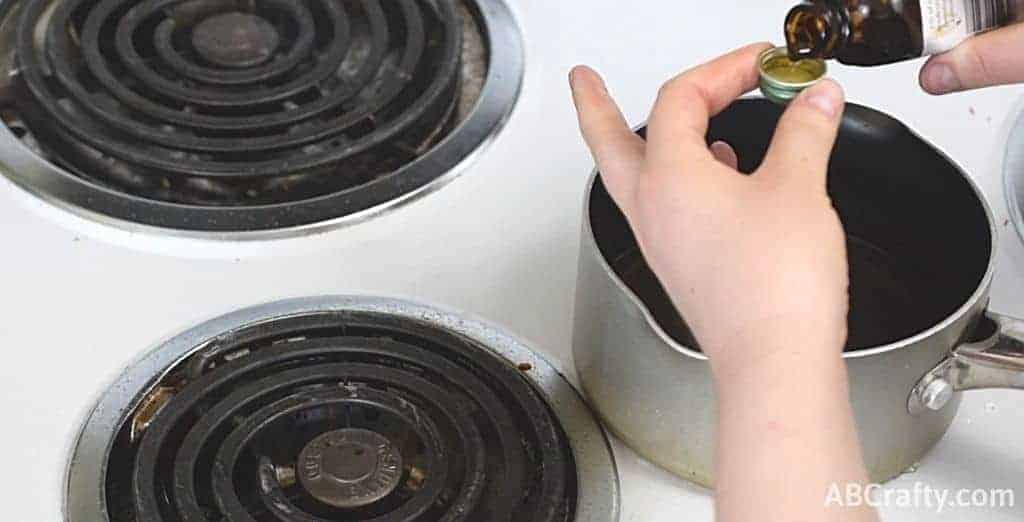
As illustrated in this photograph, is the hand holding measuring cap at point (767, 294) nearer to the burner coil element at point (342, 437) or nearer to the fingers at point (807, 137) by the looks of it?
the fingers at point (807, 137)

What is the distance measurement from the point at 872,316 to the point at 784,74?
6.9 inches

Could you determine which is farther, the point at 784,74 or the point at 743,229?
the point at 784,74

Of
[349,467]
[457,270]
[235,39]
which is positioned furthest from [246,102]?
[349,467]

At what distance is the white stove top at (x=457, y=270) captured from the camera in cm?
70

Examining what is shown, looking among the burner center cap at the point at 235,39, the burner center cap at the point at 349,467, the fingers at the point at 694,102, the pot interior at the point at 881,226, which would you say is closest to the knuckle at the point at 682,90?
the fingers at the point at 694,102

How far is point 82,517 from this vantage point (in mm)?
652

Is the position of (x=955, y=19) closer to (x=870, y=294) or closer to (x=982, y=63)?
(x=982, y=63)

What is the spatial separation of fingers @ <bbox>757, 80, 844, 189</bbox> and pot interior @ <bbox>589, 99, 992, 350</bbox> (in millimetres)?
156

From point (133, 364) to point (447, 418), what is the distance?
0.57 feet

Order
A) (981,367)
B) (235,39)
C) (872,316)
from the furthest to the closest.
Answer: (235,39) < (872,316) < (981,367)

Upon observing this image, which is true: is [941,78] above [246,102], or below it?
below

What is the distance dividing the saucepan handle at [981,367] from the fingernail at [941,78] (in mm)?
139

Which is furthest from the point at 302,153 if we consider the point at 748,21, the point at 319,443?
the point at 748,21

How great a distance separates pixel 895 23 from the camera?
72 centimetres
